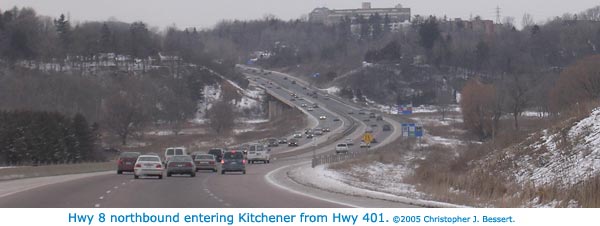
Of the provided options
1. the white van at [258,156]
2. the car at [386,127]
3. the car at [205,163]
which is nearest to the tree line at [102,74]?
the car at [386,127]

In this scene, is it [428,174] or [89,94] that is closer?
[428,174]

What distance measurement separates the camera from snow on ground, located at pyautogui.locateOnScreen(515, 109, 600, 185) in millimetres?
33438

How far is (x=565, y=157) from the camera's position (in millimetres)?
36938

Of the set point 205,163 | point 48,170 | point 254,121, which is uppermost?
point 48,170

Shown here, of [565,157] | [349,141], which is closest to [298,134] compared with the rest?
[349,141]

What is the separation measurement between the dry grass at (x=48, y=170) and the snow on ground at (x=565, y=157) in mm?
25371

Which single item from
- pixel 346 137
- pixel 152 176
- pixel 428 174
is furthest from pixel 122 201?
pixel 346 137

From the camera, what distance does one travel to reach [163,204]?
24.4 meters

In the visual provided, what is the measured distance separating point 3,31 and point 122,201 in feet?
479

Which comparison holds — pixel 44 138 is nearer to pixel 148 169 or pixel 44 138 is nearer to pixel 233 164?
pixel 233 164

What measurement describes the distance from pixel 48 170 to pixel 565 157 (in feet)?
97.9

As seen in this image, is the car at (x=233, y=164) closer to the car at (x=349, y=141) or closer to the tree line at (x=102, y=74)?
the car at (x=349, y=141)

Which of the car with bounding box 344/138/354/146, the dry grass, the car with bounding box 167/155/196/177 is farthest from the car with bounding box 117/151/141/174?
the car with bounding box 344/138/354/146

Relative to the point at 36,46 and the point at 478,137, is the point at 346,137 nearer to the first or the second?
the point at 478,137
